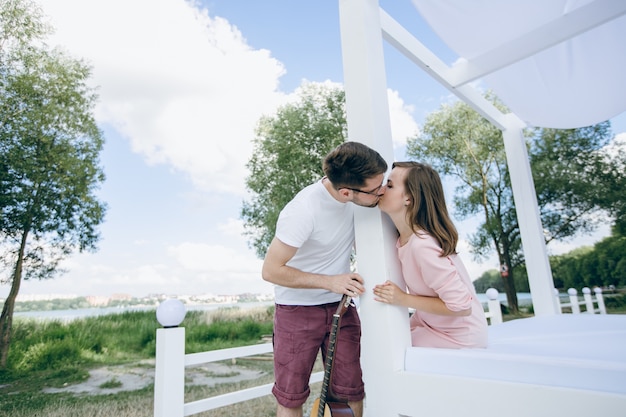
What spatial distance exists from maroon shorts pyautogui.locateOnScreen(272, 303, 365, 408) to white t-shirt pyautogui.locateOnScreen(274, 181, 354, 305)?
0.05 metres

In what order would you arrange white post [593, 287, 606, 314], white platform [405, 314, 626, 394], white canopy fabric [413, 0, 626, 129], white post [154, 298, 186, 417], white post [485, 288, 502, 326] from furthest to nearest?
white post [593, 287, 606, 314] < white post [485, 288, 502, 326] < white canopy fabric [413, 0, 626, 129] < white post [154, 298, 186, 417] < white platform [405, 314, 626, 394]

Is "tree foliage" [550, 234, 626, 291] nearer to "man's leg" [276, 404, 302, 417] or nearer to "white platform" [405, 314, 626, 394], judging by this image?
"white platform" [405, 314, 626, 394]

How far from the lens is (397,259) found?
1.15 metres

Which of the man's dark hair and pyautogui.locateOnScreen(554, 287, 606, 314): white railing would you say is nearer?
the man's dark hair

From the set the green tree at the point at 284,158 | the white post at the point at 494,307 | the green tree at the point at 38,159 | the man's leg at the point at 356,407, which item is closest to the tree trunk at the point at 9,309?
the green tree at the point at 38,159

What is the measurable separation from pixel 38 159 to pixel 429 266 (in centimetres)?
568

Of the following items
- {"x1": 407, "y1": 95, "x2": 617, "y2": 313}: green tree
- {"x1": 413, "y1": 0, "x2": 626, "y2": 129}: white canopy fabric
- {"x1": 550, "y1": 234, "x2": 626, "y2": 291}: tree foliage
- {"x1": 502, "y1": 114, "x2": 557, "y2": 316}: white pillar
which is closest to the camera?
{"x1": 413, "y1": 0, "x2": 626, "y2": 129}: white canopy fabric

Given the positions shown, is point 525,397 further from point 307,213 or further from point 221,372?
point 221,372

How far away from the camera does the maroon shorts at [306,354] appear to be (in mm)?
1381

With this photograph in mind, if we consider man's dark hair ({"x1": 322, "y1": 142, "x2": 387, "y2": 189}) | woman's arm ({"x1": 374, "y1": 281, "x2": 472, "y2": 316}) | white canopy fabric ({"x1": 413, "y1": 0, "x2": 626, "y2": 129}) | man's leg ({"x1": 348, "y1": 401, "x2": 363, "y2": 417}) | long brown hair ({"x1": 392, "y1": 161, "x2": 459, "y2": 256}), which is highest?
white canopy fabric ({"x1": 413, "y1": 0, "x2": 626, "y2": 129})

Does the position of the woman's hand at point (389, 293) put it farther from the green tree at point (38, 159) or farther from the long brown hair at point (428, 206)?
the green tree at point (38, 159)

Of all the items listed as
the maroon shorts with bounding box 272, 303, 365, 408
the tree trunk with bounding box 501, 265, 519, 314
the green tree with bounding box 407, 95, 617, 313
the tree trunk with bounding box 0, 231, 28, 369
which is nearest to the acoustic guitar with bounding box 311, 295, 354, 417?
the maroon shorts with bounding box 272, 303, 365, 408

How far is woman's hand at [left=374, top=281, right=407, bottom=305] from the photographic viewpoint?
1048 millimetres

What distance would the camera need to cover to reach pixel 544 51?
222 cm
